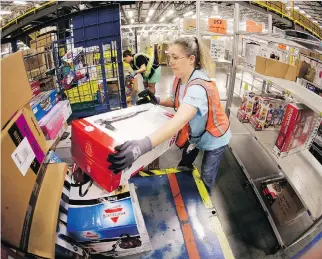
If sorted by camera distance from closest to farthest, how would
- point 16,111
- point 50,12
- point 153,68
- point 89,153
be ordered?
point 16,111 < point 89,153 < point 50,12 < point 153,68

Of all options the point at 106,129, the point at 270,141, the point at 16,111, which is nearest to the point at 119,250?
the point at 106,129

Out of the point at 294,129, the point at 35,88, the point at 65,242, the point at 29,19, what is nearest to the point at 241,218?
the point at 294,129

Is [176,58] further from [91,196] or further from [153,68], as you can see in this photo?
[153,68]

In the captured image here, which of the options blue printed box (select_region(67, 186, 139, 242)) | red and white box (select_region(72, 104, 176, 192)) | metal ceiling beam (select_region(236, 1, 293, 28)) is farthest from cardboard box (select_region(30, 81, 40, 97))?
metal ceiling beam (select_region(236, 1, 293, 28))

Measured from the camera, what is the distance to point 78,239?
4.96ft

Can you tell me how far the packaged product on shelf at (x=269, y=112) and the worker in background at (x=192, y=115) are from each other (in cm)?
84

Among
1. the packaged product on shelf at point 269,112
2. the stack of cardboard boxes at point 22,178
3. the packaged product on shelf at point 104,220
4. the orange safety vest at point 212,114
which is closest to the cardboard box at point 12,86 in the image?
the stack of cardboard boxes at point 22,178

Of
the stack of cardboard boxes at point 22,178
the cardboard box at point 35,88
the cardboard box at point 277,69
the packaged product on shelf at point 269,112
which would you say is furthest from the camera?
the packaged product on shelf at point 269,112

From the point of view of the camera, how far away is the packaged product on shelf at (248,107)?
113 inches

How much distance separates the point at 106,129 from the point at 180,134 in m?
0.78

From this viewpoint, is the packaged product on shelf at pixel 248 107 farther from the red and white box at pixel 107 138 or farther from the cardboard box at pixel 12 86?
the cardboard box at pixel 12 86

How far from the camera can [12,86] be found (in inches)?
42.6

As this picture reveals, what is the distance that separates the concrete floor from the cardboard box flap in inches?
67.3

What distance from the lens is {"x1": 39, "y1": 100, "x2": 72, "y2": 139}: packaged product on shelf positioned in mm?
1825
